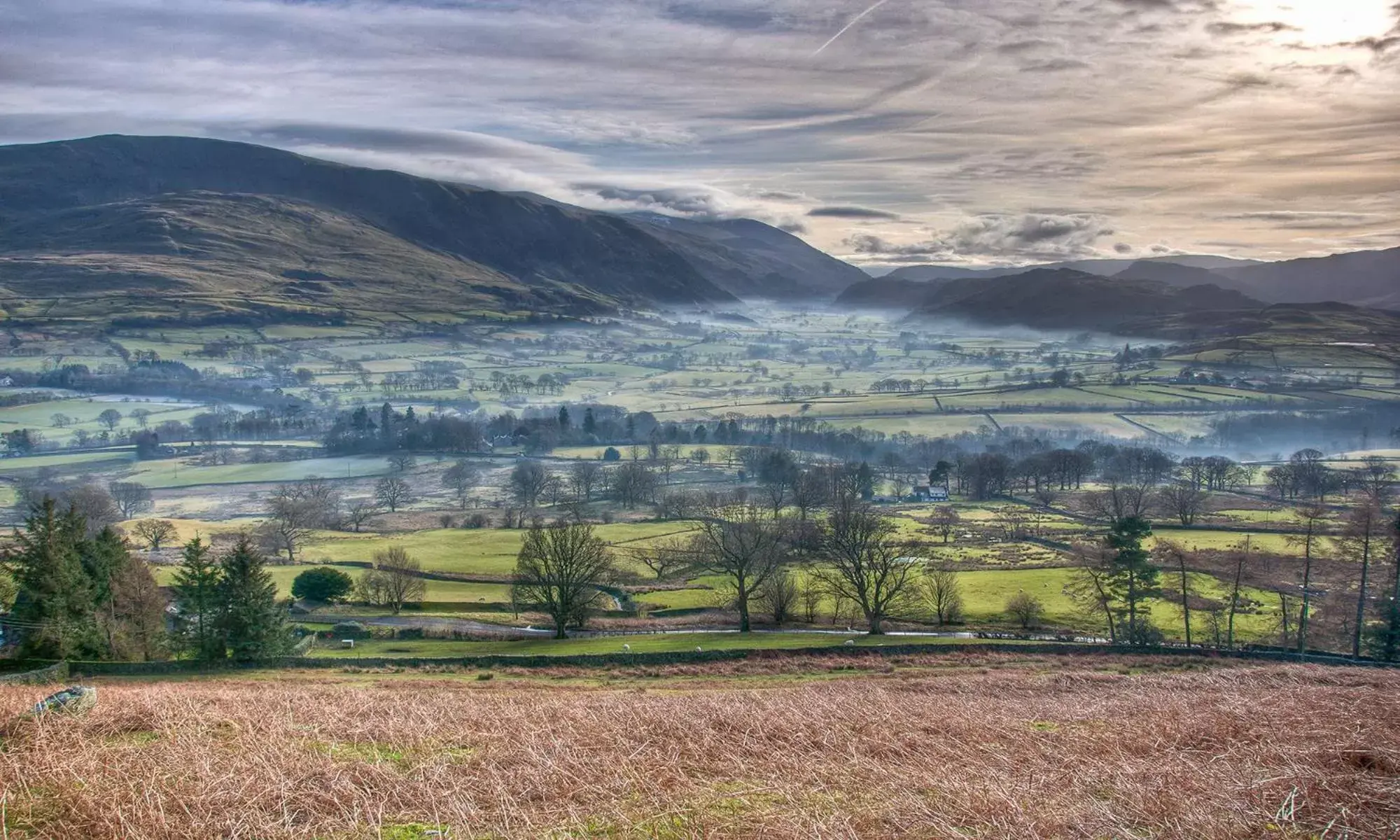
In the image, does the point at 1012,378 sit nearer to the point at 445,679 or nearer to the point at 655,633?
the point at 655,633

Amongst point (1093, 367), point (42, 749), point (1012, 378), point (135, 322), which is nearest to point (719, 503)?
point (42, 749)

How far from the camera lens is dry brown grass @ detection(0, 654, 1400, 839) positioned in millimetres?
10297

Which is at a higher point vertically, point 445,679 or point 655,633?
point 445,679

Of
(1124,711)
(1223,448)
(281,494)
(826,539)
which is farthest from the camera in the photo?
(1223,448)

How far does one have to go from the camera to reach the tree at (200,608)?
112 feet

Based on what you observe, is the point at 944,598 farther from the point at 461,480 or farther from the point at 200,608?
the point at 461,480

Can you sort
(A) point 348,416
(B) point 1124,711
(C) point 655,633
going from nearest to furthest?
1. (B) point 1124,711
2. (C) point 655,633
3. (A) point 348,416

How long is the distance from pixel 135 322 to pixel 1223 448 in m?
198

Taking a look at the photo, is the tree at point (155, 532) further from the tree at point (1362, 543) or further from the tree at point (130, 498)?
the tree at point (1362, 543)

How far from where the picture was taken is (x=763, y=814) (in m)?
10.6

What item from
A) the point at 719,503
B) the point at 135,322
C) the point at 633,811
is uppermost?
the point at 135,322

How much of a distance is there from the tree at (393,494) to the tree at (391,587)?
1362 inches

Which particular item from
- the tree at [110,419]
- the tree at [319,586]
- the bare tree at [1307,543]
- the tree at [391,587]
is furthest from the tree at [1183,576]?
the tree at [110,419]

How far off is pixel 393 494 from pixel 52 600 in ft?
198
